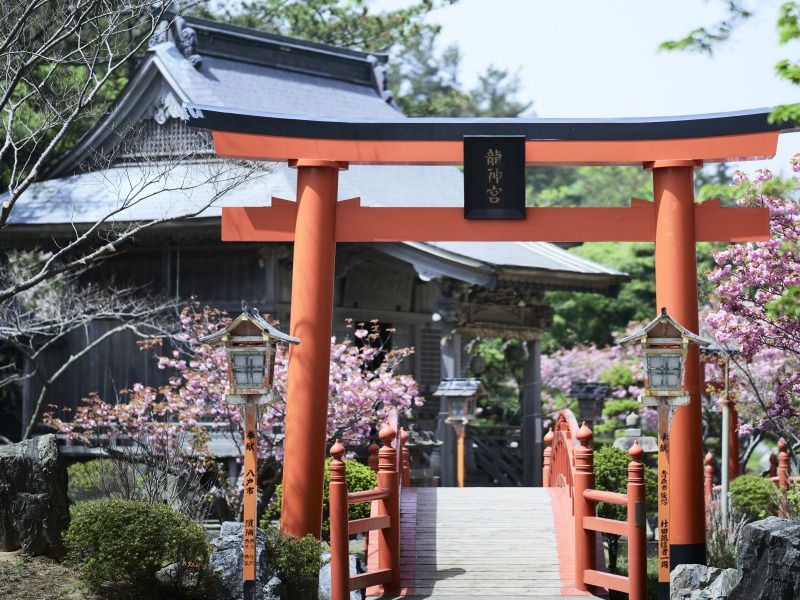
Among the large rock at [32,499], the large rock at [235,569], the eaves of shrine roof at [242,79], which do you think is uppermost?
the eaves of shrine roof at [242,79]

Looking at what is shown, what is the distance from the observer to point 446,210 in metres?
13.2

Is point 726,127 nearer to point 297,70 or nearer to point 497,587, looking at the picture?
point 497,587

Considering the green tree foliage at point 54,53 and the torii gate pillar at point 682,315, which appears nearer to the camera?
the torii gate pillar at point 682,315

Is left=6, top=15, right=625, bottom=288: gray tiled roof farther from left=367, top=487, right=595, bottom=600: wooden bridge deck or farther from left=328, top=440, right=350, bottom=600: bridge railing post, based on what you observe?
left=328, top=440, right=350, bottom=600: bridge railing post


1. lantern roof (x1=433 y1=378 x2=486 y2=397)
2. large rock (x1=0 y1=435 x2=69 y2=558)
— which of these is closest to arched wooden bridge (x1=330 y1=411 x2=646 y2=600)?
large rock (x1=0 y1=435 x2=69 y2=558)

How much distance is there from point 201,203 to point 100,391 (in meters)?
3.92

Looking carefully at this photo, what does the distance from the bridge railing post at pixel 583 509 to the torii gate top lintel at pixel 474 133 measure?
120 inches

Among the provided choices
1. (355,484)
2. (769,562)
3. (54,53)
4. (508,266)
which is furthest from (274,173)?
(769,562)

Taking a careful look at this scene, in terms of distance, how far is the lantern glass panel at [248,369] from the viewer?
10.5m

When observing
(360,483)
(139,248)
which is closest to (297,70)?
(139,248)

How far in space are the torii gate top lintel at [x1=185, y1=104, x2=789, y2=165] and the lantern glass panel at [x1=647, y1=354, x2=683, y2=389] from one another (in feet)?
9.83

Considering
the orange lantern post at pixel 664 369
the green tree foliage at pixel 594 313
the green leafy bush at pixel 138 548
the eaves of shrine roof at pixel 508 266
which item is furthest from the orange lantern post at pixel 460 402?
the green tree foliage at pixel 594 313

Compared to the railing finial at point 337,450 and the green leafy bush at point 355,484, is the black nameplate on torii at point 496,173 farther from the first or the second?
the green leafy bush at point 355,484

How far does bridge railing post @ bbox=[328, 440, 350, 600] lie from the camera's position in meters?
11.4
